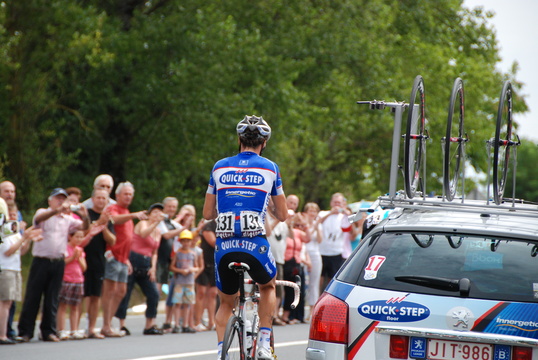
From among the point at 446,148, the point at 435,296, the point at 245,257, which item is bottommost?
the point at 435,296

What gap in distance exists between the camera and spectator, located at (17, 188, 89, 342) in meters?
12.8

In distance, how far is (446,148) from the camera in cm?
819

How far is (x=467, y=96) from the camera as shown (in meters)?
40.6

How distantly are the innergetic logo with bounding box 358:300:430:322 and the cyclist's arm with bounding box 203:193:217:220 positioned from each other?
7.07 ft

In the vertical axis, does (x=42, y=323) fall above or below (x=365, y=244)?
below

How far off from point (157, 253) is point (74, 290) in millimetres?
2532

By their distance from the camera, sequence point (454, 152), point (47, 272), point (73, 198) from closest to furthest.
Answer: point (454, 152) → point (47, 272) → point (73, 198)

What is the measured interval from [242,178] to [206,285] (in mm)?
8564

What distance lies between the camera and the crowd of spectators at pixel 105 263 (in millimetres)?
12719

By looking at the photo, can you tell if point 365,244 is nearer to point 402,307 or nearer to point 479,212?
point 402,307

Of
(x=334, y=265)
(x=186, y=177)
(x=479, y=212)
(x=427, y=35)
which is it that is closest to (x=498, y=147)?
(x=479, y=212)

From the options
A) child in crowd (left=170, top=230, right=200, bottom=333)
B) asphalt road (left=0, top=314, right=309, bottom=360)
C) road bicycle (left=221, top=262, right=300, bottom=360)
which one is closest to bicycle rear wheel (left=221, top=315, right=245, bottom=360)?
road bicycle (left=221, top=262, right=300, bottom=360)

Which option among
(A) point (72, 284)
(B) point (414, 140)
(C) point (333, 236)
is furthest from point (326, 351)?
(C) point (333, 236)

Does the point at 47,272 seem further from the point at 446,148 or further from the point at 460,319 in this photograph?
the point at 460,319
